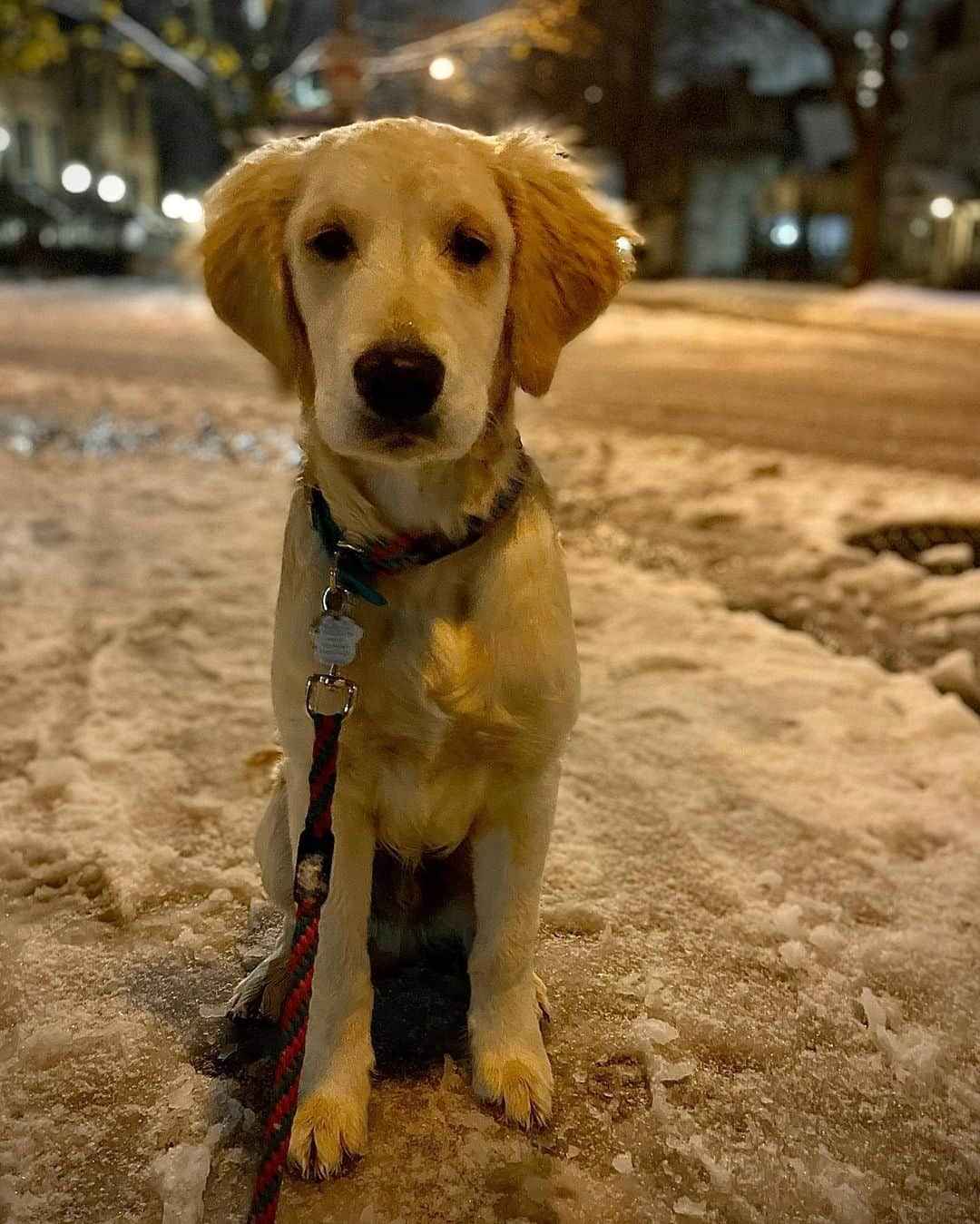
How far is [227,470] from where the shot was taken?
6.36m

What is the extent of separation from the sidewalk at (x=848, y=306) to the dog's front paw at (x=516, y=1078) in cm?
1408

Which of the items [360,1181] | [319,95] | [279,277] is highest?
[319,95]

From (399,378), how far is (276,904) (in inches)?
43.8

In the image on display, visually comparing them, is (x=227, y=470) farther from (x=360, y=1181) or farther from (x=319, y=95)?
(x=319, y=95)

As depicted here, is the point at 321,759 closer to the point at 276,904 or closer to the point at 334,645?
the point at 334,645

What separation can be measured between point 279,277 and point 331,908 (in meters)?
1.17

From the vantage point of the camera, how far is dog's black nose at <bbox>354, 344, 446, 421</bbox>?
157cm

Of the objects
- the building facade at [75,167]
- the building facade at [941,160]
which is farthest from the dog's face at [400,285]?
the building facade at [75,167]

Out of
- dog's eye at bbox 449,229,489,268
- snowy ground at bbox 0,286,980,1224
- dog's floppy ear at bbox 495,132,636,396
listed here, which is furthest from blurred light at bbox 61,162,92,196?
dog's eye at bbox 449,229,489,268

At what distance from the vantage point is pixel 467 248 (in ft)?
5.89

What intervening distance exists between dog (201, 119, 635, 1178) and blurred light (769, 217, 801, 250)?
36.7 meters

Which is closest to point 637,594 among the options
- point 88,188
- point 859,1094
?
point 859,1094

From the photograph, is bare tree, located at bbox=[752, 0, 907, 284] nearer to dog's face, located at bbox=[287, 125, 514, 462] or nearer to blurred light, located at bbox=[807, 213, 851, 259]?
blurred light, located at bbox=[807, 213, 851, 259]

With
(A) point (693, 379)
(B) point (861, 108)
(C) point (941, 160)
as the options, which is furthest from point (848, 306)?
(C) point (941, 160)
